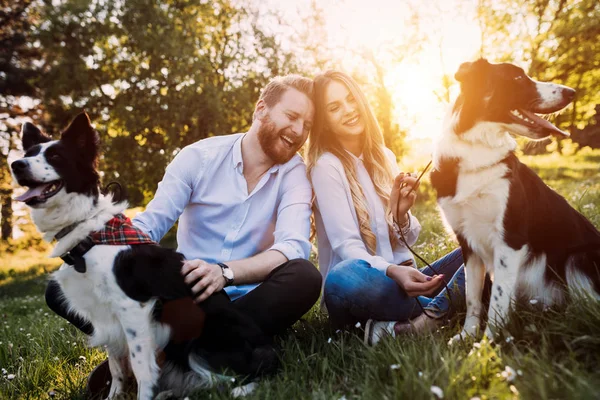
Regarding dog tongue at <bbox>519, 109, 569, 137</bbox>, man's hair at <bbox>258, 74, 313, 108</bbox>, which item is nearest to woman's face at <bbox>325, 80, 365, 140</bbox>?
man's hair at <bbox>258, 74, 313, 108</bbox>

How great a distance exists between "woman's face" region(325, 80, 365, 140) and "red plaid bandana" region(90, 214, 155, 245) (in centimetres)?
172

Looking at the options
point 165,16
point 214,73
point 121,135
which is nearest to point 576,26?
point 214,73

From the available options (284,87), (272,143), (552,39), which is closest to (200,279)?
(272,143)

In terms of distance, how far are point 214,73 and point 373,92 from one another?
18.3 ft

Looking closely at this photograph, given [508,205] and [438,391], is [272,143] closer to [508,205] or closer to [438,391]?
[508,205]

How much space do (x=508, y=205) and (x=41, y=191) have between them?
8.71 feet

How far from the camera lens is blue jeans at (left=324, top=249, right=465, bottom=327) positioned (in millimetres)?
3018

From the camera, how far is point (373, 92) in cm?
1636

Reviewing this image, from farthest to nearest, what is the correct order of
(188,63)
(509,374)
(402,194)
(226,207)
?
1. (188,63)
2. (226,207)
3. (402,194)
4. (509,374)

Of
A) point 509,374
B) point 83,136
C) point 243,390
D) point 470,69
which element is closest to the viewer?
point 509,374

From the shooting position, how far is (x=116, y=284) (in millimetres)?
2480

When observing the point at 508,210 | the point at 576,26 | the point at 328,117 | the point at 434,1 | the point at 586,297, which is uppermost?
the point at 434,1

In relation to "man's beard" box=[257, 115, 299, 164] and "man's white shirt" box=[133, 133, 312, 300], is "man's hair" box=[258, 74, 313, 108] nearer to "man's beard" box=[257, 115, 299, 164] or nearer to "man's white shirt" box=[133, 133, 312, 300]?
"man's beard" box=[257, 115, 299, 164]

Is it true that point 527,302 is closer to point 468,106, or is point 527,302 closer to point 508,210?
point 508,210
